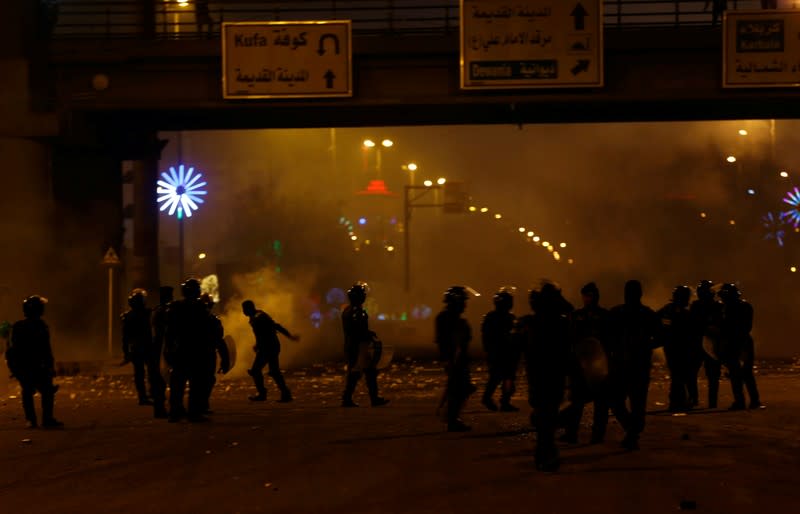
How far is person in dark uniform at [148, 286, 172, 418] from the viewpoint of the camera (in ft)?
44.3

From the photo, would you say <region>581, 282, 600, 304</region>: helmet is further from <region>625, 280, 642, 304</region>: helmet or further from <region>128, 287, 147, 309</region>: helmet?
<region>128, 287, 147, 309</region>: helmet

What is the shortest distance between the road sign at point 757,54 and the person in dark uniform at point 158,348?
13238 mm

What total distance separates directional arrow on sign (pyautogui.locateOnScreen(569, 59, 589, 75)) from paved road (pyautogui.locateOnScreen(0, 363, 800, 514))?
986cm

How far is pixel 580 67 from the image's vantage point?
2270cm

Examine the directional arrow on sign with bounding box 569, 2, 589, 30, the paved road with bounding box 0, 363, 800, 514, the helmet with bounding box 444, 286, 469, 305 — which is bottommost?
the paved road with bounding box 0, 363, 800, 514

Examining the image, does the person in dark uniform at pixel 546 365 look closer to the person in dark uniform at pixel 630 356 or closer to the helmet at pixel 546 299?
the helmet at pixel 546 299

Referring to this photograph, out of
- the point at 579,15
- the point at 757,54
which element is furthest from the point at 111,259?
the point at 757,54

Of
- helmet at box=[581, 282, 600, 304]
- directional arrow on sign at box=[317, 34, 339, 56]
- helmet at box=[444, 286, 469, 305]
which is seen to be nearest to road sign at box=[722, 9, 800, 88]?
directional arrow on sign at box=[317, 34, 339, 56]

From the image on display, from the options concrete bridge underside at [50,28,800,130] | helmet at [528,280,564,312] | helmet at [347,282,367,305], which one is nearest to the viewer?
helmet at [528,280,564,312]

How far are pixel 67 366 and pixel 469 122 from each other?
9881mm

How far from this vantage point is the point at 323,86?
905 inches

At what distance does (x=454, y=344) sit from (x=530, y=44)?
1278 centimetres

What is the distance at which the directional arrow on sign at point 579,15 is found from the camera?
22.7m

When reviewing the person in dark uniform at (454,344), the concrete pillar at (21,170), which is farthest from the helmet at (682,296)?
the concrete pillar at (21,170)
